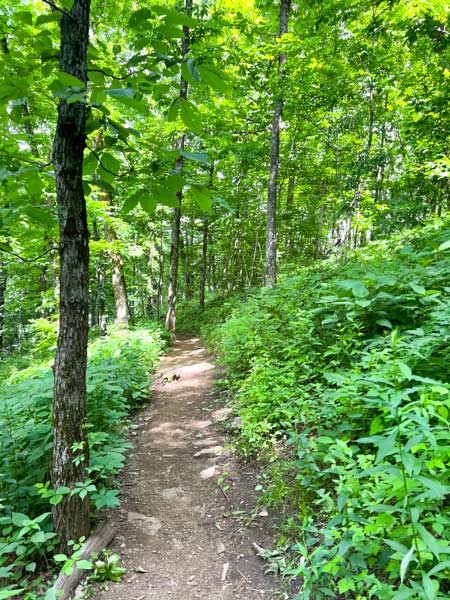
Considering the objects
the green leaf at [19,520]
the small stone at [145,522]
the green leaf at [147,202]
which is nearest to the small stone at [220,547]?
the small stone at [145,522]

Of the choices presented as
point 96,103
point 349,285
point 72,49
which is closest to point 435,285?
point 349,285

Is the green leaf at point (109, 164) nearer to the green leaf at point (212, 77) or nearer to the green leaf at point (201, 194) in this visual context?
the green leaf at point (201, 194)

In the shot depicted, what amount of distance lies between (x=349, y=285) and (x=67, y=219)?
2.63 m

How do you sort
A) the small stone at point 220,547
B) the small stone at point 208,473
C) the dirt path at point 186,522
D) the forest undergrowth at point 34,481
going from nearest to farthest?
the forest undergrowth at point 34,481, the dirt path at point 186,522, the small stone at point 220,547, the small stone at point 208,473

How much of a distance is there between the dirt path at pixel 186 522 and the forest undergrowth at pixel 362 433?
1.02 feet

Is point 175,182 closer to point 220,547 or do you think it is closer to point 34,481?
point 34,481

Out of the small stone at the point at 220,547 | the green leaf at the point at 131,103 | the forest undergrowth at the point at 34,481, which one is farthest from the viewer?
the small stone at the point at 220,547

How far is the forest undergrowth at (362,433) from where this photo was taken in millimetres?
1696

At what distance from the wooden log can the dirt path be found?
0.15 m

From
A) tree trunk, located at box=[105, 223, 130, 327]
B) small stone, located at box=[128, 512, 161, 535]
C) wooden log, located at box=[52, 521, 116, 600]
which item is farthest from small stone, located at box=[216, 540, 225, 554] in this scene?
tree trunk, located at box=[105, 223, 130, 327]

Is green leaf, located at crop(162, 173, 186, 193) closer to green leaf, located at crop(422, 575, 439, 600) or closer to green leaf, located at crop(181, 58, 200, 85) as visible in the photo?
green leaf, located at crop(181, 58, 200, 85)

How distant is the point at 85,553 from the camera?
269 cm

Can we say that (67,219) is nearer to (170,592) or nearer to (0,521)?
(0,521)

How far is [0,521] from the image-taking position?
2.45 metres
